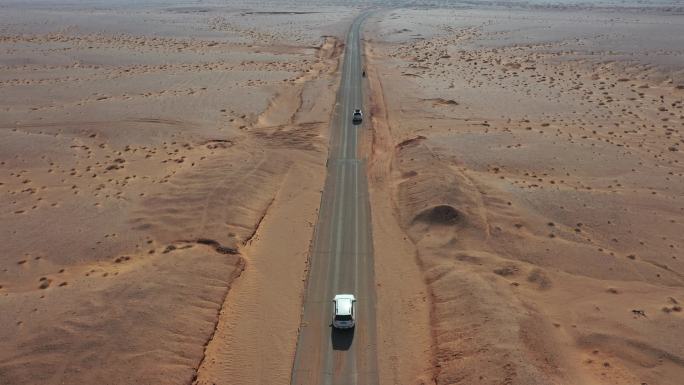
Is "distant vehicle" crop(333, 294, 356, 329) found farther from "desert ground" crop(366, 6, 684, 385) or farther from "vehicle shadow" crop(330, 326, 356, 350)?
"desert ground" crop(366, 6, 684, 385)

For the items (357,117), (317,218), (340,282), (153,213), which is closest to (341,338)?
(340,282)

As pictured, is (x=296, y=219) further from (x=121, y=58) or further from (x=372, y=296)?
(x=121, y=58)

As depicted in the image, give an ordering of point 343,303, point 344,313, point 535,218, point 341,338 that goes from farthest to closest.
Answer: point 535,218, point 343,303, point 344,313, point 341,338

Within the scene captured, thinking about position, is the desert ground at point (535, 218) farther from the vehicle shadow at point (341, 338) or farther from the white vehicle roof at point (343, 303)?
the white vehicle roof at point (343, 303)

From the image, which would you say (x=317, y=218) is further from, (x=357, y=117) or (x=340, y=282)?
(x=357, y=117)

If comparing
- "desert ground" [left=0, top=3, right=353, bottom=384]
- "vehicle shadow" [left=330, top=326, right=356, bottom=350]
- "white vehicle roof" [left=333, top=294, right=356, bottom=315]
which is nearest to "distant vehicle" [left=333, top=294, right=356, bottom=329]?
"white vehicle roof" [left=333, top=294, right=356, bottom=315]
